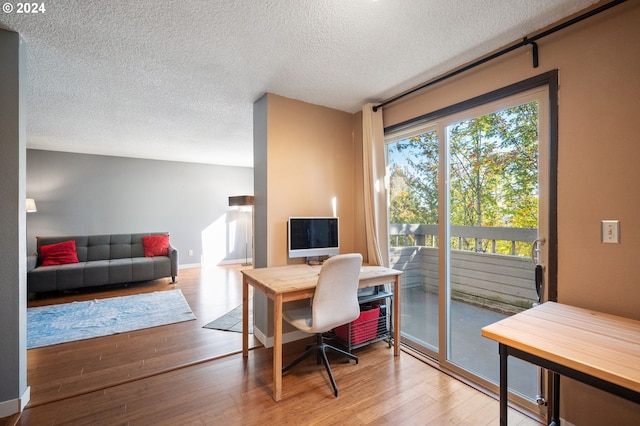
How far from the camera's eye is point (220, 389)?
204 cm

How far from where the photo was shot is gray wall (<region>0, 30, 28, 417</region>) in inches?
68.8

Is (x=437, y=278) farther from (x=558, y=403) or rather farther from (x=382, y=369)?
(x=558, y=403)

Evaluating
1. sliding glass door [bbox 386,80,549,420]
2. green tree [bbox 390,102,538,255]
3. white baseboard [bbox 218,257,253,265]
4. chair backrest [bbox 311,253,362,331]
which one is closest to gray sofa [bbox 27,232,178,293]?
white baseboard [bbox 218,257,253,265]

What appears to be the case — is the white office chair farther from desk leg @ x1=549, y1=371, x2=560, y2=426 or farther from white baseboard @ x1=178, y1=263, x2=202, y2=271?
white baseboard @ x1=178, y1=263, x2=202, y2=271

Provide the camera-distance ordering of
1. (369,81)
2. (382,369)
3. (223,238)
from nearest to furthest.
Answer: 1. (382,369)
2. (369,81)
3. (223,238)

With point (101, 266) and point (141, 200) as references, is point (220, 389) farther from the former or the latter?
point (141, 200)

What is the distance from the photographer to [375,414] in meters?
1.77

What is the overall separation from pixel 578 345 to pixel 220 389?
6.96 feet

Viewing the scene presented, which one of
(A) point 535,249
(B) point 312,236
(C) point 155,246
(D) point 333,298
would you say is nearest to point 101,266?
(C) point 155,246

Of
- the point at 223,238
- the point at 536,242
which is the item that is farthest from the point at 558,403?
the point at 223,238

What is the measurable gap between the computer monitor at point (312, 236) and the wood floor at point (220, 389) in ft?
3.06

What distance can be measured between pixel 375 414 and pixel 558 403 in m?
1.04
